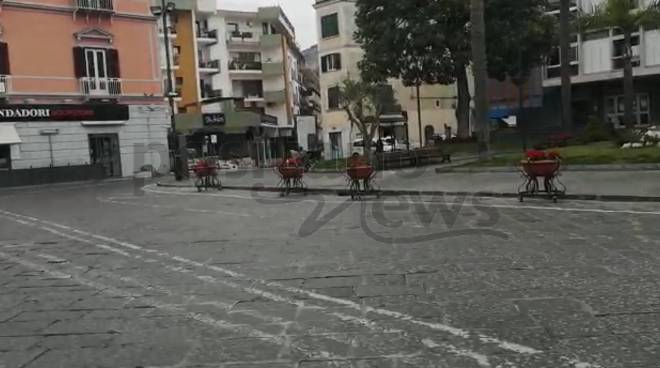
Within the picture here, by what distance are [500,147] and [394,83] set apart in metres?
23.0

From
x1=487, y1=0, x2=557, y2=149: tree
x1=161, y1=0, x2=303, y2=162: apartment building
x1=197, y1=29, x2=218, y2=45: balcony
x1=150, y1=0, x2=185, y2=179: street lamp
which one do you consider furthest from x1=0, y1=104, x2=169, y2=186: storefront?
x1=197, y1=29, x2=218, y2=45: balcony

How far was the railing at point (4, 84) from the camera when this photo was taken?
3406 centimetres

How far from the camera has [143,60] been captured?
1583 inches

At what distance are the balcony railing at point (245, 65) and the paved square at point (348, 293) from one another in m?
54.9

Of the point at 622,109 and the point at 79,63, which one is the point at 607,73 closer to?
the point at 622,109

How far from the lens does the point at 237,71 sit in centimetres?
6625

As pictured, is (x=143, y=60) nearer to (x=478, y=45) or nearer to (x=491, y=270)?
(x=478, y=45)

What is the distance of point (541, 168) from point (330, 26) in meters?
43.6

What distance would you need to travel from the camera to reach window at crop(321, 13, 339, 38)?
2183 inches

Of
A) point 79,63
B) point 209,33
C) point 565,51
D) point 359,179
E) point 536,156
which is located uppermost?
point 209,33

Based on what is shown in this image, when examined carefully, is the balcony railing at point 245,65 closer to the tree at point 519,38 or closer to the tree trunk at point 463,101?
the tree trunk at point 463,101

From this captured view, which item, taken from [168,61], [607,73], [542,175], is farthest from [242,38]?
[542,175]

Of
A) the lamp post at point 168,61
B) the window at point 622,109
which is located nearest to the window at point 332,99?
the lamp post at point 168,61

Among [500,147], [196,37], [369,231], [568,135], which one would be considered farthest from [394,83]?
[369,231]
